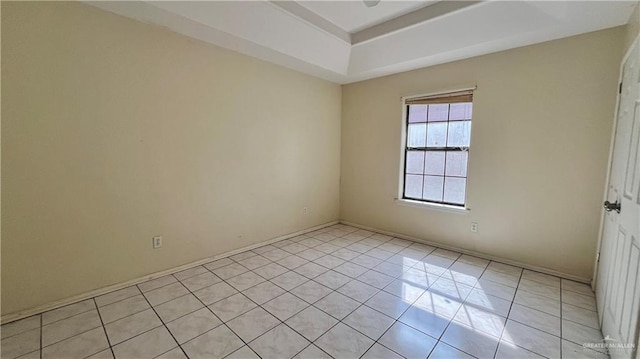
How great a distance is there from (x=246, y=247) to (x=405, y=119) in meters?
2.83

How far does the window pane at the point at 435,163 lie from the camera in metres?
3.45

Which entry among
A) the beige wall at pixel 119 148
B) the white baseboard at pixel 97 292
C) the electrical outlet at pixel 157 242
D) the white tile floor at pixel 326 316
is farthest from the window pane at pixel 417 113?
the electrical outlet at pixel 157 242

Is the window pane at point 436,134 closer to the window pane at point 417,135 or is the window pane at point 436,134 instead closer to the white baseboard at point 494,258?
the window pane at point 417,135

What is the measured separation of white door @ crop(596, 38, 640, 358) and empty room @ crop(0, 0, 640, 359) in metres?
0.03

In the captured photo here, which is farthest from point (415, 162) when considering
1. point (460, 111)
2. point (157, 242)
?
point (157, 242)

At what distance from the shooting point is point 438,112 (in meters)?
3.42

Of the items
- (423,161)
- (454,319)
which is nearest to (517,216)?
(423,161)

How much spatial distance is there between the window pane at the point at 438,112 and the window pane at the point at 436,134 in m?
0.07

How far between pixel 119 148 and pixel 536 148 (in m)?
4.05

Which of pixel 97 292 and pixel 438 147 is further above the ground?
pixel 438 147

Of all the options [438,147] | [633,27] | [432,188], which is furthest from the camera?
[432,188]

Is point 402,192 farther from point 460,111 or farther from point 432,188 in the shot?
point 460,111

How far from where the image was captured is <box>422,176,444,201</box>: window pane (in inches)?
138

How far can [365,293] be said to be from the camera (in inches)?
91.1
